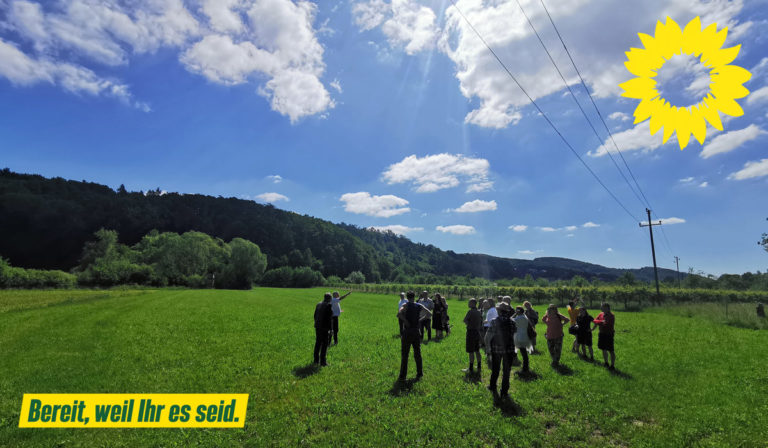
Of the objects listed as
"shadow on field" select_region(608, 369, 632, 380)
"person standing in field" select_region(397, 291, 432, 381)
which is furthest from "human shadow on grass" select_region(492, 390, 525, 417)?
"shadow on field" select_region(608, 369, 632, 380)

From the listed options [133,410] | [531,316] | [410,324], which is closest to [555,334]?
[531,316]

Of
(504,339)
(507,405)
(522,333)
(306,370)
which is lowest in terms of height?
(306,370)

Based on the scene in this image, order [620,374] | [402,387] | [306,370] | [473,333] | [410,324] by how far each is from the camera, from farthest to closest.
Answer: [306,370], [620,374], [473,333], [410,324], [402,387]

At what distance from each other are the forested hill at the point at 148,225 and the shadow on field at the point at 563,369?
131 metres

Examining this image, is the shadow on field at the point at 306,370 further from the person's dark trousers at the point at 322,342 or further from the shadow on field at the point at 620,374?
the shadow on field at the point at 620,374

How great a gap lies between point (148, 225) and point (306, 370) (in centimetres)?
15141

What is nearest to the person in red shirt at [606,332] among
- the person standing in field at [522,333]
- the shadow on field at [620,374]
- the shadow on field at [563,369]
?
the shadow on field at [620,374]

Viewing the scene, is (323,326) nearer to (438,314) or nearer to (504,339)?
(504,339)

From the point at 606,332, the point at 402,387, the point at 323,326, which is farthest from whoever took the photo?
the point at 606,332

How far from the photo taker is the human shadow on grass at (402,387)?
9.02m

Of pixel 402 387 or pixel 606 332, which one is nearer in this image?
pixel 402 387

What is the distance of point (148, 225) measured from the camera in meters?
130

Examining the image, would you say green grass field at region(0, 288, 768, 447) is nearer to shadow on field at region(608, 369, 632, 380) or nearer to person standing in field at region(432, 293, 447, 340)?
shadow on field at region(608, 369, 632, 380)

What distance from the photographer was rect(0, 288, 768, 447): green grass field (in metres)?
6.73
